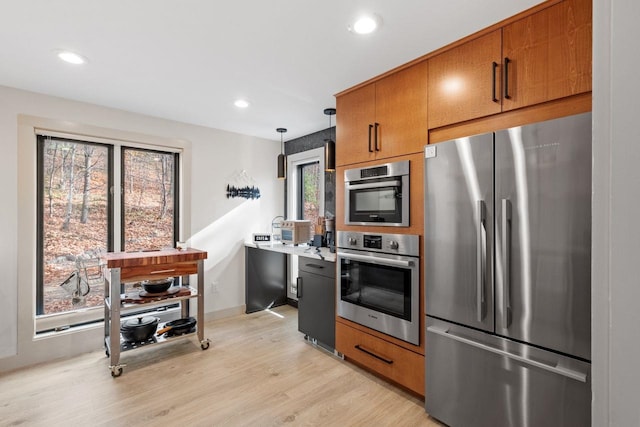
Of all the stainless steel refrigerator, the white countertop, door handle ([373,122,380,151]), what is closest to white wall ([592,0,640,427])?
the stainless steel refrigerator

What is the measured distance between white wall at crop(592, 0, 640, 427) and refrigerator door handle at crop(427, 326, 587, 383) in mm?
1038

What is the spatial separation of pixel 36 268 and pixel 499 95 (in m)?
3.90

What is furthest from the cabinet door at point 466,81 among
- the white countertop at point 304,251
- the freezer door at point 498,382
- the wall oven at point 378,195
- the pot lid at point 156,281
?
the pot lid at point 156,281

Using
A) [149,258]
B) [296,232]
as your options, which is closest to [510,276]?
[296,232]

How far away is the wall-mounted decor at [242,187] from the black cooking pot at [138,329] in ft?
5.55

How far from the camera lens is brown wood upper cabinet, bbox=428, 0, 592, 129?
4.80 ft

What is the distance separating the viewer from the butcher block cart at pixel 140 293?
252cm

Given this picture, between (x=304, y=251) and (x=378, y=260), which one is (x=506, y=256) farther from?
(x=304, y=251)

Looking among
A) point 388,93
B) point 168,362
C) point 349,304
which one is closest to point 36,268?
point 168,362

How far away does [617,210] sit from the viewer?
54 cm

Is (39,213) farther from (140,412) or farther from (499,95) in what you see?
(499,95)

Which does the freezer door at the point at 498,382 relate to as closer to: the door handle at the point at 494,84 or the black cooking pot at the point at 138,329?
the door handle at the point at 494,84

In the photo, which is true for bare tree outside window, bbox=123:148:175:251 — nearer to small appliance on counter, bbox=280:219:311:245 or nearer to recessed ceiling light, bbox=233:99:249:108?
recessed ceiling light, bbox=233:99:249:108

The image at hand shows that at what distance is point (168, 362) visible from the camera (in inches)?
107
